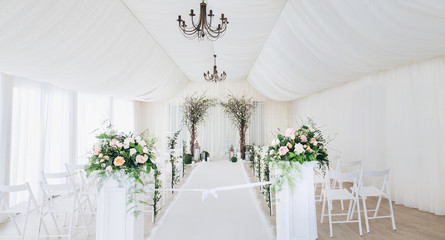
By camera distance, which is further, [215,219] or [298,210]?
[215,219]

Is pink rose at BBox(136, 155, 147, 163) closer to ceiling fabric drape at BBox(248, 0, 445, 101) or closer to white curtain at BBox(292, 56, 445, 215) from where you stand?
ceiling fabric drape at BBox(248, 0, 445, 101)

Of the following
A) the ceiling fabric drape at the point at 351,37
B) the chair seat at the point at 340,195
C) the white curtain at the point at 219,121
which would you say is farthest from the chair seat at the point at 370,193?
the white curtain at the point at 219,121

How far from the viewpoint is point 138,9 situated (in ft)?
14.7

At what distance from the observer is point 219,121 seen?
436 inches

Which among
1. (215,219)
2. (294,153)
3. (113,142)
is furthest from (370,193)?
(113,142)

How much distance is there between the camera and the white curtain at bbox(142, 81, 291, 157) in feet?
35.9

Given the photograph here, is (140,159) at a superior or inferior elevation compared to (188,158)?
superior

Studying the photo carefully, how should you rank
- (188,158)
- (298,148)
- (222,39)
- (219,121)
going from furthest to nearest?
(219,121)
(188,158)
(222,39)
(298,148)

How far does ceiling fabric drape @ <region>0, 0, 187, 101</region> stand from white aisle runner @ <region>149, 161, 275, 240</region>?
326 centimetres

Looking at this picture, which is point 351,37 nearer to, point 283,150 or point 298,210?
point 283,150

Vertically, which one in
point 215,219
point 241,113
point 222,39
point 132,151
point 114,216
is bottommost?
point 215,219

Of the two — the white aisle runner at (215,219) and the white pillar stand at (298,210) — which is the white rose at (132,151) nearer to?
the white aisle runner at (215,219)

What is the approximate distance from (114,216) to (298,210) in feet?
6.33

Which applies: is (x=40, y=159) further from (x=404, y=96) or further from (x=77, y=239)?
(x=404, y=96)
